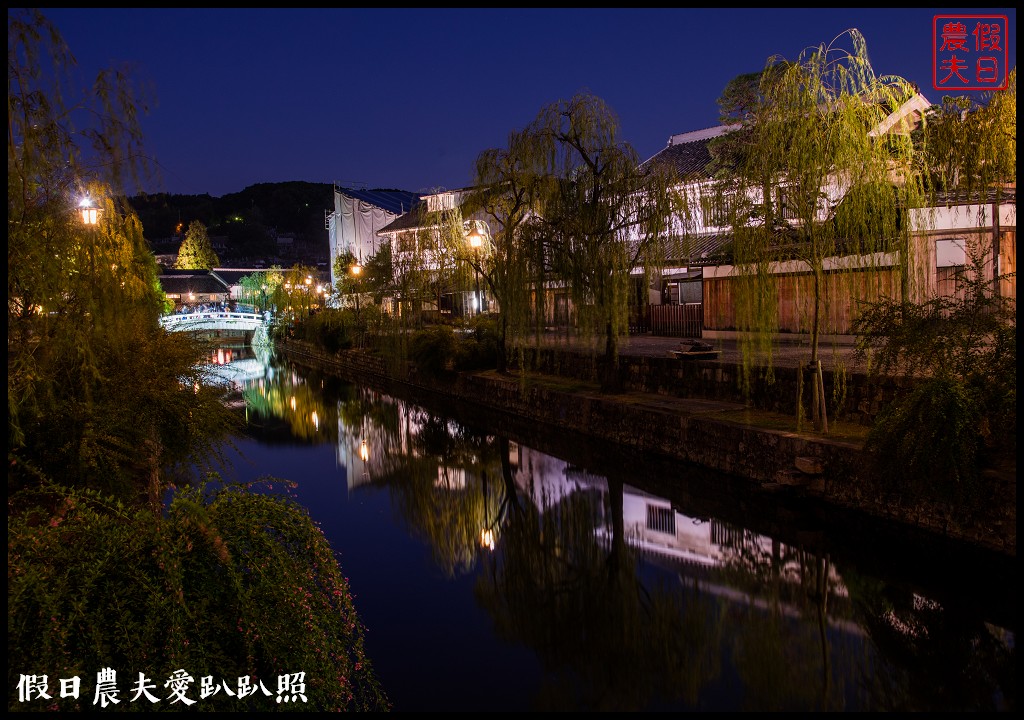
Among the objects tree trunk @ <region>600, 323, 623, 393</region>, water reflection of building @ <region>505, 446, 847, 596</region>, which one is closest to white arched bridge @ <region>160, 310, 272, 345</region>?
tree trunk @ <region>600, 323, 623, 393</region>

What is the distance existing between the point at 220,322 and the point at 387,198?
1301cm

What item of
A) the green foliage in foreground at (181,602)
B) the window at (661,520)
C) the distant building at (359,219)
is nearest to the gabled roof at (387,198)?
the distant building at (359,219)

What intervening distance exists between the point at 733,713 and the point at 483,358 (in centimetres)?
1650

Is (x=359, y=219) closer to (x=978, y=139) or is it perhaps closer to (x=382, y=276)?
(x=382, y=276)

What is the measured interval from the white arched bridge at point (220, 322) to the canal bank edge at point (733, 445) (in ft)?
92.3

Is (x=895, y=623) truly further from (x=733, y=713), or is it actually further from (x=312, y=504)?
(x=312, y=504)

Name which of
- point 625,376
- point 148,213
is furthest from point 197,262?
point 625,376

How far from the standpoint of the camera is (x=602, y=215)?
14672mm

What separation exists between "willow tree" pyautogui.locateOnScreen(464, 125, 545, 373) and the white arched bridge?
28.6 metres

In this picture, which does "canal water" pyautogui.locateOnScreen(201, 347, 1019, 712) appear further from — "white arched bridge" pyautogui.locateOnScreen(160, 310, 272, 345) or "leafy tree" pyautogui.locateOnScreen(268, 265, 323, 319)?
"white arched bridge" pyautogui.locateOnScreen(160, 310, 272, 345)

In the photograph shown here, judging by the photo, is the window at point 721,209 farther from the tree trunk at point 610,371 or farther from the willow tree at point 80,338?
the willow tree at point 80,338

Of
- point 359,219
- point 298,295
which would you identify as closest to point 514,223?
point 298,295

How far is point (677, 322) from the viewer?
24.3 meters

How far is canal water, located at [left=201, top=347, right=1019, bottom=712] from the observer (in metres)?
6.35
